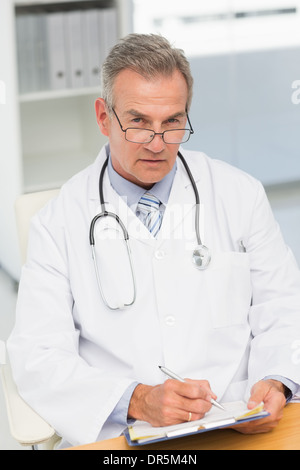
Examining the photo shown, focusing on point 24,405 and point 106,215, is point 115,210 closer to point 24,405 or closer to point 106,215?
point 106,215

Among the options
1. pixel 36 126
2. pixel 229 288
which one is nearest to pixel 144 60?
pixel 229 288

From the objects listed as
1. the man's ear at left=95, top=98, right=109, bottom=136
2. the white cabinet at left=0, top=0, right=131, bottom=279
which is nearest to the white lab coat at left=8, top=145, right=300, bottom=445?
the man's ear at left=95, top=98, right=109, bottom=136

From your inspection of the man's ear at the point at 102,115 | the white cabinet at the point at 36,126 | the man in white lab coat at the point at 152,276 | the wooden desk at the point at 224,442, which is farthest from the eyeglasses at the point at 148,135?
the white cabinet at the point at 36,126

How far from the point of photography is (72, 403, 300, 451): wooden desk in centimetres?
117

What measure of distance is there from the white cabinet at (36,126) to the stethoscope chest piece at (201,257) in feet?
5.13

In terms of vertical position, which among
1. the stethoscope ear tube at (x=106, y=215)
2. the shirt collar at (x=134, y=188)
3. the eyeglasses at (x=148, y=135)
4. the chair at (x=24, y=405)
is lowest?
the chair at (x=24, y=405)

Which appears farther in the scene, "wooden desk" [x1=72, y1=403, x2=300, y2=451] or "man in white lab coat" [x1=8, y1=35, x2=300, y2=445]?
"man in white lab coat" [x1=8, y1=35, x2=300, y2=445]

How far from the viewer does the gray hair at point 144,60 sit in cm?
150

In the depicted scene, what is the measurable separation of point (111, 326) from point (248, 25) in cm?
278

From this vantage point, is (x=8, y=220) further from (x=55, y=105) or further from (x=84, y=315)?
(x=84, y=315)

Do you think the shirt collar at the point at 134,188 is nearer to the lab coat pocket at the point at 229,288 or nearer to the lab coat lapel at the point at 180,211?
the lab coat lapel at the point at 180,211

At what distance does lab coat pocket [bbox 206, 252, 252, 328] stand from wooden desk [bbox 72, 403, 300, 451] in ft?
1.24

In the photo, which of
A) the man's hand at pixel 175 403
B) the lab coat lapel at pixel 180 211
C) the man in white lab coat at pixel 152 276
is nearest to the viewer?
the man's hand at pixel 175 403

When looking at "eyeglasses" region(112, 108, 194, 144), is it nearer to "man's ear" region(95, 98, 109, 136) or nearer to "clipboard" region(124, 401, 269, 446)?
"man's ear" region(95, 98, 109, 136)
